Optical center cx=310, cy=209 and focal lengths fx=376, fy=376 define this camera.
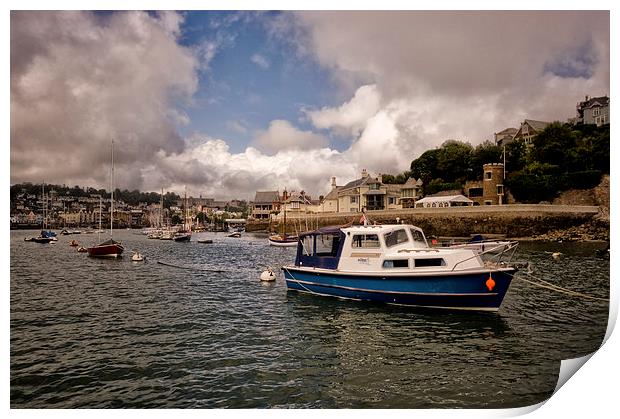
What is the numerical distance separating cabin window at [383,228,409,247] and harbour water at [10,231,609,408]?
5.05ft

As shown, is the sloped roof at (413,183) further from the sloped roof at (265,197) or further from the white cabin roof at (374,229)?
the white cabin roof at (374,229)

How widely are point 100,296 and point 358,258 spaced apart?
7.03 m

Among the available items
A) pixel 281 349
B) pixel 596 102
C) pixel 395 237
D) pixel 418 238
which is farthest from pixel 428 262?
pixel 596 102

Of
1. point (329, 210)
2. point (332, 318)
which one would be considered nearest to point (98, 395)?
point (332, 318)

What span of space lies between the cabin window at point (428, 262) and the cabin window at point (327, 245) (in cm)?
210

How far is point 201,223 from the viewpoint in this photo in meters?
74.4

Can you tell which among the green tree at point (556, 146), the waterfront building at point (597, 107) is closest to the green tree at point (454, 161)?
the green tree at point (556, 146)

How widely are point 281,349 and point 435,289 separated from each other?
3697 mm

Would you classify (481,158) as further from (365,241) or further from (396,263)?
(396,263)

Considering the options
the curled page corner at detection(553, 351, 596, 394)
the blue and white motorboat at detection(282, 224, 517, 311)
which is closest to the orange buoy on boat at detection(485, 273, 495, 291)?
the blue and white motorboat at detection(282, 224, 517, 311)

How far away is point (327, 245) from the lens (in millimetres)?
9805

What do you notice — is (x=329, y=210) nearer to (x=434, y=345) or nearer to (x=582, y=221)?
(x=582, y=221)

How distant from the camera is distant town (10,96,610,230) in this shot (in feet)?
31.9

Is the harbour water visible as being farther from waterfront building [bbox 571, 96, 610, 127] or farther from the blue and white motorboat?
waterfront building [bbox 571, 96, 610, 127]
